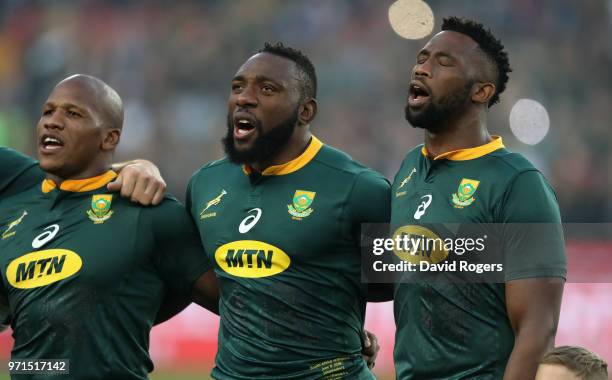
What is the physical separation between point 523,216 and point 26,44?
10.6 m

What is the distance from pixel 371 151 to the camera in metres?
12.4

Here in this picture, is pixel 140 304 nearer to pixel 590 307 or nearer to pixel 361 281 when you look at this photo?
pixel 361 281

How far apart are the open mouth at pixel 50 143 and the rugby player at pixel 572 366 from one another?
2.46 m

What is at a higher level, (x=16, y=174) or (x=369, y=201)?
(x=369, y=201)

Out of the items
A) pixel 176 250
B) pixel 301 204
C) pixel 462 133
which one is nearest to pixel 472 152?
pixel 462 133

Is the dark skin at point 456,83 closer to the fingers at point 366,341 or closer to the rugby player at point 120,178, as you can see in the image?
the fingers at point 366,341

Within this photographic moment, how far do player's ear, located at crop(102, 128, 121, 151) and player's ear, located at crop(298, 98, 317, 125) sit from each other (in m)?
0.93

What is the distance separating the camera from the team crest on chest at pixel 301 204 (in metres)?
4.74

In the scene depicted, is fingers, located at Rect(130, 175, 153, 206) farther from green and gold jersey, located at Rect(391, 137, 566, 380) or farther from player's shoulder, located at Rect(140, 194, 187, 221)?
green and gold jersey, located at Rect(391, 137, 566, 380)

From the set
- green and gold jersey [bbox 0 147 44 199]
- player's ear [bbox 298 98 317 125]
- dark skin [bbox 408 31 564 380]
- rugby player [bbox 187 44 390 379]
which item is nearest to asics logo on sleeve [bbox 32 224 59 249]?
green and gold jersey [bbox 0 147 44 199]

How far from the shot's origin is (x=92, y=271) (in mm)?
4762

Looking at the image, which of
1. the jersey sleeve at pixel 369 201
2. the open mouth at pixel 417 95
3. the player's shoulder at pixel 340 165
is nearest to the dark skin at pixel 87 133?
the player's shoulder at pixel 340 165

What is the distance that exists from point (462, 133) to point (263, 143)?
92 centimetres
